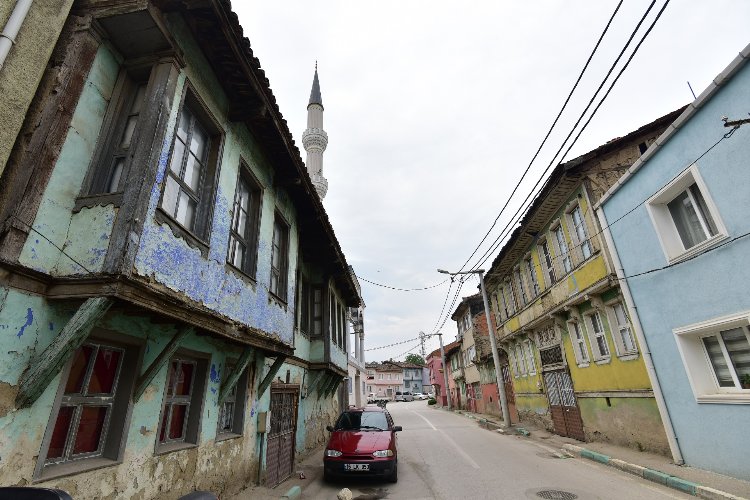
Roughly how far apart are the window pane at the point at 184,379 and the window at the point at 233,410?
0.72 m

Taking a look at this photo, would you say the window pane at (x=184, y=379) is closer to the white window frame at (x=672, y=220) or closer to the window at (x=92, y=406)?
the window at (x=92, y=406)

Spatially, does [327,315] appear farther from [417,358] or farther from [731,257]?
[417,358]

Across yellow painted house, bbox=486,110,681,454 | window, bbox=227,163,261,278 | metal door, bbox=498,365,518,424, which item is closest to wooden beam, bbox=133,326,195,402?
→ window, bbox=227,163,261,278

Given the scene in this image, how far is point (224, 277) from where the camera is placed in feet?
18.2

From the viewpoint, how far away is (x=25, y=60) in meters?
3.61

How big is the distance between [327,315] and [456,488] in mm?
6838

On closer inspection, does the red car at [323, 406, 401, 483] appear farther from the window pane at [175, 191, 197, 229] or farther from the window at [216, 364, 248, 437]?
the window pane at [175, 191, 197, 229]

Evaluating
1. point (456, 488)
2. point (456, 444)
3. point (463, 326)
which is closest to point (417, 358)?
point (463, 326)

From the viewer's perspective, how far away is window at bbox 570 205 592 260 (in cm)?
1153

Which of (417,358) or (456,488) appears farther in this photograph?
(417,358)

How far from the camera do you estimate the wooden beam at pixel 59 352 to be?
3.03 m

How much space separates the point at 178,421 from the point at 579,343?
12618 millimetres

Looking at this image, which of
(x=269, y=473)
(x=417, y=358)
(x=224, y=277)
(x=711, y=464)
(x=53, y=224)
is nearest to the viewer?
(x=53, y=224)

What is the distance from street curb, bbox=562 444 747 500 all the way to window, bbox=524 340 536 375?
7.09 metres
